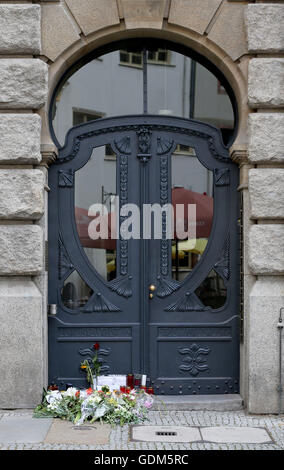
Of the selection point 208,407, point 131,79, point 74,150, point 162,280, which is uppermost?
point 131,79

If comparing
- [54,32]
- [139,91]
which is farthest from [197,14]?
[54,32]

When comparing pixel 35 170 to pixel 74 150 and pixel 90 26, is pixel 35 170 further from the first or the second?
pixel 90 26

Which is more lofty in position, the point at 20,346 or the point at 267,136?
the point at 267,136

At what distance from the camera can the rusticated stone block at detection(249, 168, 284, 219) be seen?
782 centimetres

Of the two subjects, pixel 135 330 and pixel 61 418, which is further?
pixel 135 330

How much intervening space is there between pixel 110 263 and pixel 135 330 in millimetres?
826

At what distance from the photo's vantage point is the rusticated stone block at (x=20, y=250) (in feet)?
25.5

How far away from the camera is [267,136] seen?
785 centimetres

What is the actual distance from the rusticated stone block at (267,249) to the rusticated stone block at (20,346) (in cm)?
239

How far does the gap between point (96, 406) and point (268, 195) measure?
289cm

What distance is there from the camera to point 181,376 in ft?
27.3

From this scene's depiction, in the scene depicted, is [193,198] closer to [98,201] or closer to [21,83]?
[98,201]

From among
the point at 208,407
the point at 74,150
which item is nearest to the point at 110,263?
the point at 74,150

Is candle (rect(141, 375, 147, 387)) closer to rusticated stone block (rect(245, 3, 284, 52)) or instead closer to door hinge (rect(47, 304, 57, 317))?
door hinge (rect(47, 304, 57, 317))
